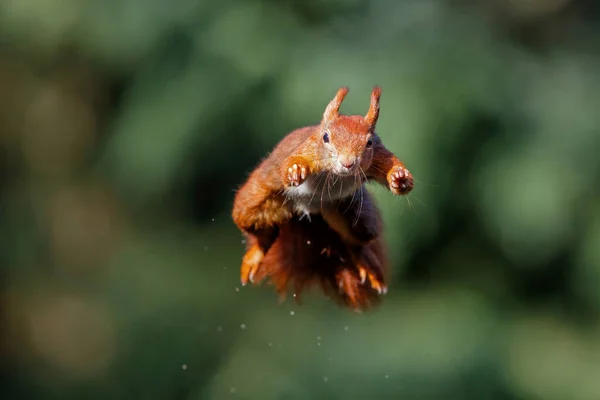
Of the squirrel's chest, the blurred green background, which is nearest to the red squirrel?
the squirrel's chest

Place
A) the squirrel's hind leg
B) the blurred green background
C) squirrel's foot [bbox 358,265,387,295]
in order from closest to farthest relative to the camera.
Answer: the squirrel's hind leg → squirrel's foot [bbox 358,265,387,295] → the blurred green background

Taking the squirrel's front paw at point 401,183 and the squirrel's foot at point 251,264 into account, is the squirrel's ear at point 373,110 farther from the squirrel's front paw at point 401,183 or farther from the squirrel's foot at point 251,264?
the squirrel's foot at point 251,264

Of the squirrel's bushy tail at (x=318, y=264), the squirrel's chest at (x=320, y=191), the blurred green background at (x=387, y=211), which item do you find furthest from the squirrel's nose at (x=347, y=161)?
the blurred green background at (x=387, y=211)

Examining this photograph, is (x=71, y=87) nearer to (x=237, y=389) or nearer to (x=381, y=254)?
(x=237, y=389)

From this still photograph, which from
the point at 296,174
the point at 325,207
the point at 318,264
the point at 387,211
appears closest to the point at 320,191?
the point at 325,207

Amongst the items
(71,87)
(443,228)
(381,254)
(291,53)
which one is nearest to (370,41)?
(291,53)

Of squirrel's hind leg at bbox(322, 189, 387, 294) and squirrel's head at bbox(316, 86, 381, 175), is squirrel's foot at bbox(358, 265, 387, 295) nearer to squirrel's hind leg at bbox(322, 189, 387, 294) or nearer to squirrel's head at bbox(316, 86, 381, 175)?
squirrel's hind leg at bbox(322, 189, 387, 294)
